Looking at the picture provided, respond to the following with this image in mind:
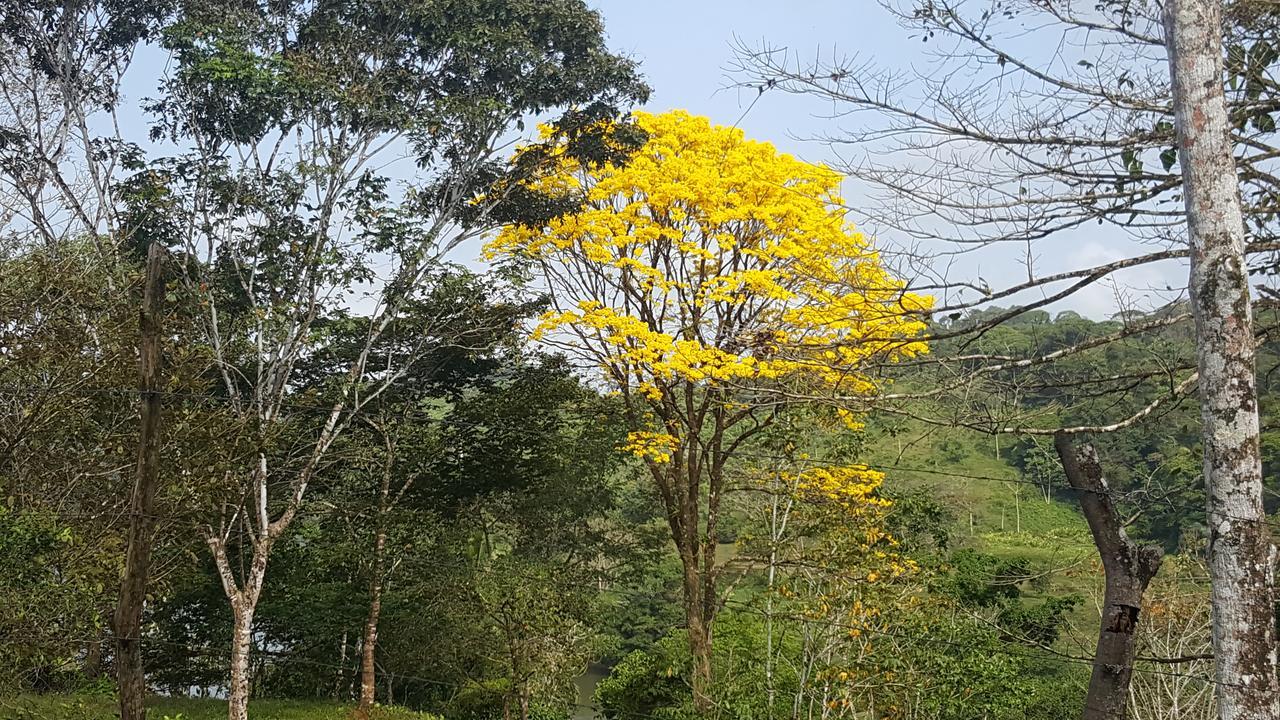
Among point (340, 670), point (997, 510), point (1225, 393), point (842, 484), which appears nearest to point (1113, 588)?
point (1225, 393)

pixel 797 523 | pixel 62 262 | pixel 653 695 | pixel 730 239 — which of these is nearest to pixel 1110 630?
pixel 797 523

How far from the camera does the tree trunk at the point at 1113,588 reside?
4.67m

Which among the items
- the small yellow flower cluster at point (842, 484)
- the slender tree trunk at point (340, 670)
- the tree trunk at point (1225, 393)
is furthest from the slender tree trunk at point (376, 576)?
the tree trunk at point (1225, 393)

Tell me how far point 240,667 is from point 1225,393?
1141 centimetres

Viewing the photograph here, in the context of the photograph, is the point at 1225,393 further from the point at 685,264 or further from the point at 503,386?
the point at 503,386

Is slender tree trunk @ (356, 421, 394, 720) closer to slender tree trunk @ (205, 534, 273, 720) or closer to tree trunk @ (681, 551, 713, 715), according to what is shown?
slender tree trunk @ (205, 534, 273, 720)

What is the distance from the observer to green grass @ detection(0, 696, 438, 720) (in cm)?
1055

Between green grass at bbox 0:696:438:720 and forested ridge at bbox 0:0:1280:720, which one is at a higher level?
forested ridge at bbox 0:0:1280:720

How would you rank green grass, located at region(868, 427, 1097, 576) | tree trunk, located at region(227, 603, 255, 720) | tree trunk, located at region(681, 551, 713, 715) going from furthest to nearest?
green grass, located at region(868, 427, 1097, 576)
tree trunk, located at region(681, 551, 713, 715)
tree trunk, located at region(227, 603, 255, 720)

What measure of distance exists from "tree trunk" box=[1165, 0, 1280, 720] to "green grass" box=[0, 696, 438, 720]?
10540 millimetres

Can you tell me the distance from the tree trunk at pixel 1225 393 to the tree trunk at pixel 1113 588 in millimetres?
1079

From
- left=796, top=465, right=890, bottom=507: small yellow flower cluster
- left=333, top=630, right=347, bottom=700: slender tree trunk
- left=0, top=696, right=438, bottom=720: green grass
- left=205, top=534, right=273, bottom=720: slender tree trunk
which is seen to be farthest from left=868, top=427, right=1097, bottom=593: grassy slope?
left=205, top=534, right=273, bottom=720: slender tree trunk

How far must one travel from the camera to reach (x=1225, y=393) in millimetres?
3537

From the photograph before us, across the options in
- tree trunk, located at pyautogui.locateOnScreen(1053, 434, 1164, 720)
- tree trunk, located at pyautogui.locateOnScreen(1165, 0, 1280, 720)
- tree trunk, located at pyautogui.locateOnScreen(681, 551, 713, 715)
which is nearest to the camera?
tree trunk, located at pyautogui.locateOnScreen(1165, 0, 1280, 720)
